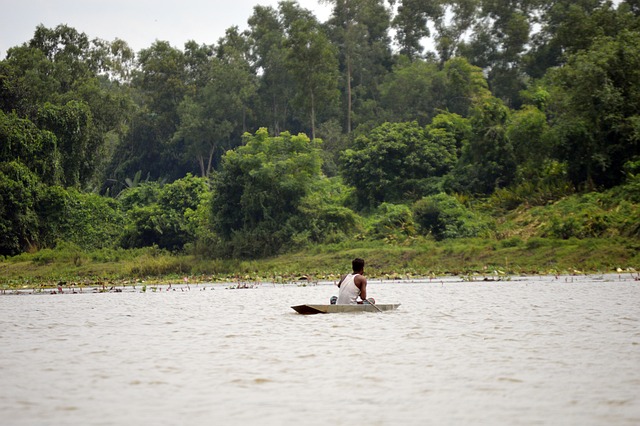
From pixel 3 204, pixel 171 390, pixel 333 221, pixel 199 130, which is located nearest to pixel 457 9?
pixel 199 130

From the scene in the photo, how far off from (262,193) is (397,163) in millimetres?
8172

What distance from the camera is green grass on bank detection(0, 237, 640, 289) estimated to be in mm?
29828

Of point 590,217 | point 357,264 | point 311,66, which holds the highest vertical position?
point 311,66

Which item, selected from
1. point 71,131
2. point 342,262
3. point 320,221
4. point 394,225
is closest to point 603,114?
point 394,225

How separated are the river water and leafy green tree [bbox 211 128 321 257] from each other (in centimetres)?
1927

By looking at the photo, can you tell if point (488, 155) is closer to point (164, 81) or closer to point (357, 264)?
point (357, 264)

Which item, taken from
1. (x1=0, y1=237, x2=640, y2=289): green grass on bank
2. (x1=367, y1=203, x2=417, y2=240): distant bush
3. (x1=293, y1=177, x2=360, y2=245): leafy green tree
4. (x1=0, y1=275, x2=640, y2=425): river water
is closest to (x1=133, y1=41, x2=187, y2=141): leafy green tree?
(x1=0, y1=237, x2=640, y2=289): green grass on bank

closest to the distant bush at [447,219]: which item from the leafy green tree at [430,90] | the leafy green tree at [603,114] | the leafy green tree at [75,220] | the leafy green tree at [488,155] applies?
the leafy green tree at [488,155]

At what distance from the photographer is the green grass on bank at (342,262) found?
97.9 ft

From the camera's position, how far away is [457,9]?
67.9m

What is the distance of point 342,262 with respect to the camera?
A: 36.0 metres

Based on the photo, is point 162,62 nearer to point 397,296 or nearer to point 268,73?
point 268,73

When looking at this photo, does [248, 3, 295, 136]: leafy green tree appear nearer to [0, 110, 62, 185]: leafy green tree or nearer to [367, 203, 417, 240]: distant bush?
[0, 110, 62, 185]: leafy green tree

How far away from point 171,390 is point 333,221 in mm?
31963
